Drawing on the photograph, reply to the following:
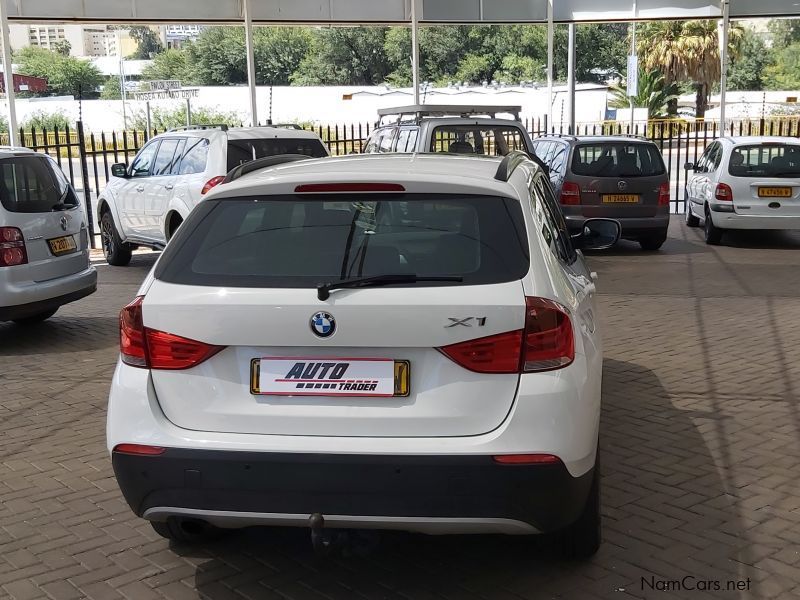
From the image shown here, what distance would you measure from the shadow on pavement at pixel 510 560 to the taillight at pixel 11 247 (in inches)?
192

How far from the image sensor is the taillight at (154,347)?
343 cm

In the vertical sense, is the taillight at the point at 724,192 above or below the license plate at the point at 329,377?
below

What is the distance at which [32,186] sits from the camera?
8.73 meters

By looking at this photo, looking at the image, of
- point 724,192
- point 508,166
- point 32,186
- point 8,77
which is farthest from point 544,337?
point 8,77

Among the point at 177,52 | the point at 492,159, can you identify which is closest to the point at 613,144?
the point at 492,159

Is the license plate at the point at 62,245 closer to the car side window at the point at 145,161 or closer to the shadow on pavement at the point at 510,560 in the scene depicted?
the car side window at the point at 145,161

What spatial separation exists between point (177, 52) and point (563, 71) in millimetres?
31584

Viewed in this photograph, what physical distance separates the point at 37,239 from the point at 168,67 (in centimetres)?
7651

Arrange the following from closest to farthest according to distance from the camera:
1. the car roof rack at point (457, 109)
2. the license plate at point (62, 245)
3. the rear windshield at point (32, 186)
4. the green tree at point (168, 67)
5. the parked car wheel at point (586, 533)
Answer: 1. the parked car wheel at point (586, 533)
2. the rear windshield at point (32, 186)
3. the license plate at point (62, 245)
4. the car roof rack at point (457, 109)
5. the green tree at point (168, 67)

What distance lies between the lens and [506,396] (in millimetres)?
3295

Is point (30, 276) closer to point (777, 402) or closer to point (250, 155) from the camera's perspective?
point (250, 155)

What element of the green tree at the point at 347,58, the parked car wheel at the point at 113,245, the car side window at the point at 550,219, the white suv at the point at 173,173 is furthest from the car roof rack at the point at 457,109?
the green tree at the point at 347,58

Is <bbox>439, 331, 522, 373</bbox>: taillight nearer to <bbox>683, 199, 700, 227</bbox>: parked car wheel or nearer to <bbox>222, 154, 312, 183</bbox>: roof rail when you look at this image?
<bbox>222, 154, 312, 183</bbox>: roof rail

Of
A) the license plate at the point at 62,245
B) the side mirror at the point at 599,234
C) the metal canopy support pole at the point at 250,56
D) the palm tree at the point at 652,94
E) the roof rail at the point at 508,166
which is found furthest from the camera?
the palm tree at the point at 652,94
